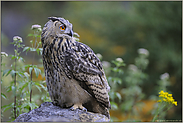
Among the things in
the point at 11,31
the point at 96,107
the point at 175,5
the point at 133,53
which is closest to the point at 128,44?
the point at 133,53

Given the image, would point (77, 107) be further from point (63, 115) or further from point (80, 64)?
point (80, 64)

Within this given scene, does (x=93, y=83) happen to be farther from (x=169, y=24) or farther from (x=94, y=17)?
(x=94, y=17)

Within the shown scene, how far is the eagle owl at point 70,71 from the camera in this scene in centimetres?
279

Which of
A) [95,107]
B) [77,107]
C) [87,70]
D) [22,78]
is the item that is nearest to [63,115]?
[77,107]

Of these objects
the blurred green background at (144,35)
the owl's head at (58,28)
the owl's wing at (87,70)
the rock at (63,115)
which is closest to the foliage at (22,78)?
the rock at (63,115)

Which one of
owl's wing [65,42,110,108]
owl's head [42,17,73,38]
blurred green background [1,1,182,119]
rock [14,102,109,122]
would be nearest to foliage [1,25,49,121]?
rock [14,102,109,122]

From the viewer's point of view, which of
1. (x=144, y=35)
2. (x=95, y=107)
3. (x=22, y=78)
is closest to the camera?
(x=95, y=107)

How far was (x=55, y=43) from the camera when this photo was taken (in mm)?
2791

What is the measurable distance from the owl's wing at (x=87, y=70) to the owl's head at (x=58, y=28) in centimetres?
24

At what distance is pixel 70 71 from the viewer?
2.84 meters

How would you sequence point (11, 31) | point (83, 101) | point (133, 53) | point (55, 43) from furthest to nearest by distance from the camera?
point (11, 31) < point (133, 53) < point (83, 101) < point (55, 43)

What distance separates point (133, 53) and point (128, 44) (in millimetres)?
423

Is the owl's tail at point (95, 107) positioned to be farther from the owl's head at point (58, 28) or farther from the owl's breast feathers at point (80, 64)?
the owl's head at point (58, 28)

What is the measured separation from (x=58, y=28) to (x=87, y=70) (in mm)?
687
